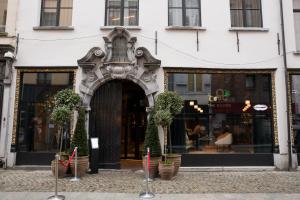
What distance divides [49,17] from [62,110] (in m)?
4.66

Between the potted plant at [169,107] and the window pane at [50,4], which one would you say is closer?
the potted plant at [169,107]

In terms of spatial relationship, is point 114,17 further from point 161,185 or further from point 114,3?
point 161,185

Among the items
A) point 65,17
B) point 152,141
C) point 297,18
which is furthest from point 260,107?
point 65,17

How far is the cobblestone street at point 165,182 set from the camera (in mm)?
A: 7887

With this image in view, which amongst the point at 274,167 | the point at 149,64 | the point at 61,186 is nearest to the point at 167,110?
the point at 149,64

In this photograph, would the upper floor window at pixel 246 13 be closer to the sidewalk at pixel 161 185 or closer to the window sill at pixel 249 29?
the window sill at pixel 249 29

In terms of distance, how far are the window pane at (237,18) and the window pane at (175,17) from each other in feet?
7.11

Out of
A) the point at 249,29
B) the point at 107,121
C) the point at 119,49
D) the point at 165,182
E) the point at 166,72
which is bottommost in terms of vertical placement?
the point at 165,182

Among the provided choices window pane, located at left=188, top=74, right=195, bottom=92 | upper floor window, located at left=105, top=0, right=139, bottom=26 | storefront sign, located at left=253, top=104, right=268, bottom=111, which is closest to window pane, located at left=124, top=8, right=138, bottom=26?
upper floor window, located at left=105, top=0, right=139, bottom=26

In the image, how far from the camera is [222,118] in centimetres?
1126

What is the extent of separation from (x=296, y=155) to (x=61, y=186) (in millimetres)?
8659

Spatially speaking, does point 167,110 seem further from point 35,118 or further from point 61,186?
point 35,118

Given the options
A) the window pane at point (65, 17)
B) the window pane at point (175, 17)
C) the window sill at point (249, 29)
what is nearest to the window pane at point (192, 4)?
the window pane at point (175, 17)

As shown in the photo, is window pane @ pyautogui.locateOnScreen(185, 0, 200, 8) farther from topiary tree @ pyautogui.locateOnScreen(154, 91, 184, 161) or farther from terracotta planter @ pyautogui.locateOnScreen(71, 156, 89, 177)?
terracotta planter @ pyautogui.locateOnScreen(71, 156, 89, 177)
